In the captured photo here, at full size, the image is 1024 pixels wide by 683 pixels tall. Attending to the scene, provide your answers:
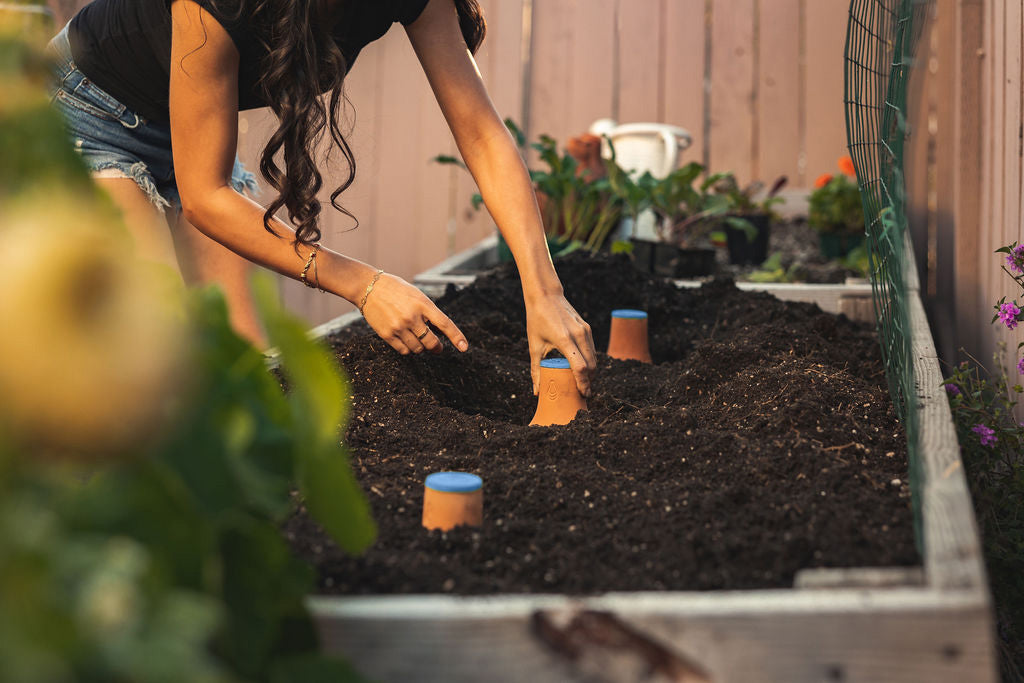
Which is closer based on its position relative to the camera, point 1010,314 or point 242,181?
point 1010,314

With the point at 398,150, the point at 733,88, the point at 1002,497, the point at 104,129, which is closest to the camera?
the point at 1002,497

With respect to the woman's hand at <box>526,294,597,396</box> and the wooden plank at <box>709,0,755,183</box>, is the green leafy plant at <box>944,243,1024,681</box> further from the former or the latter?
the wooden plank at <box>709,0,755,183</box>

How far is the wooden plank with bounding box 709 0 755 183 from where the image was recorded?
13.4ft

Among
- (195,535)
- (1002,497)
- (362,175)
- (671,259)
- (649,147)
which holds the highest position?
(362,175)

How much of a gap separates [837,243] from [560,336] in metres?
1.96

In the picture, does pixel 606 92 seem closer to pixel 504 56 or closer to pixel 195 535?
pixel 504 56

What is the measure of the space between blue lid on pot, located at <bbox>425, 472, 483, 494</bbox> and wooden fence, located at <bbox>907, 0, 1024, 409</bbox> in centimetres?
121

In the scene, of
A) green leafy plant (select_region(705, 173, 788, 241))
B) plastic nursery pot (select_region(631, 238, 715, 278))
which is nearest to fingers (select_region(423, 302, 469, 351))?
plastic nursery pot (select_region(631, 238, 715, 278))

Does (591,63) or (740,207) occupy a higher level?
(591,63)

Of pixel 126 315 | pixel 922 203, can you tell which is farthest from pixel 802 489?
pixel 922 203

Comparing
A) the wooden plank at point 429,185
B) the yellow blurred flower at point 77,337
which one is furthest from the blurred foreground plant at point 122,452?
the wooden plank at point 429,185

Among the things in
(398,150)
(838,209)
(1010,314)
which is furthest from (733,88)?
(1010,314)

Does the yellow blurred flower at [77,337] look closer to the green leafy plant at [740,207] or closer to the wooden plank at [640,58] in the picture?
A: the green leafy plant at [740,207]

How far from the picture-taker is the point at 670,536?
846 mm
